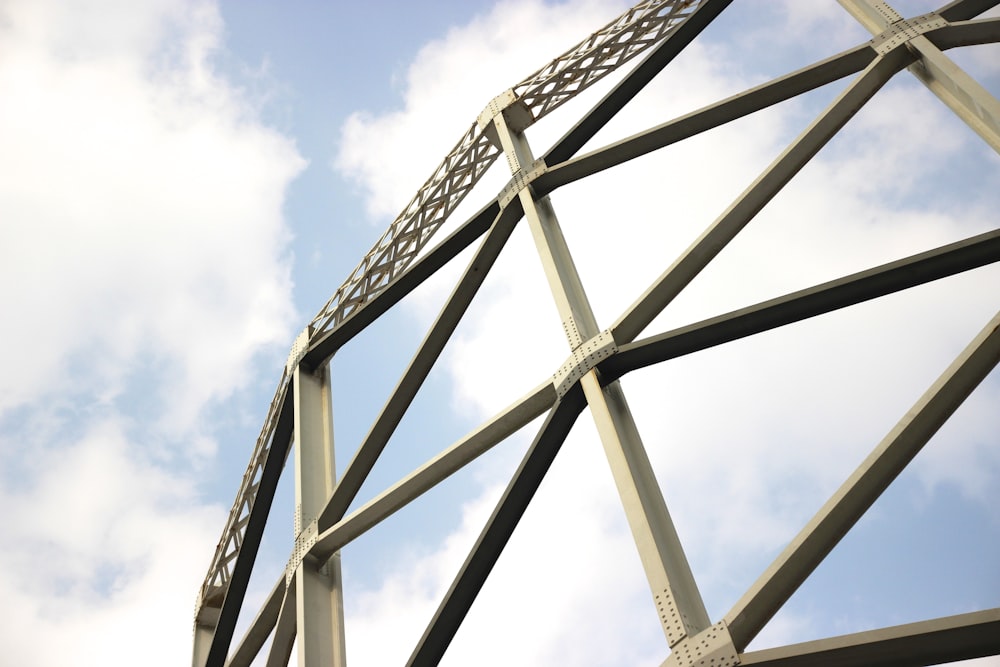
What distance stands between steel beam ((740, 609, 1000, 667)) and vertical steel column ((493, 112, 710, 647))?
0.79 meters

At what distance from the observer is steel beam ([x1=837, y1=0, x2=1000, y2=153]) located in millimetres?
6916

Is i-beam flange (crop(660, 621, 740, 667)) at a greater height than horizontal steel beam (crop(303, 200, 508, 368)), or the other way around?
horizontal steel beam (crop(303, 200, 508, 368))

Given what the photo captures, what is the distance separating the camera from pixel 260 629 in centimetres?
1020

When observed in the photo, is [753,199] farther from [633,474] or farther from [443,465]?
[443,465]

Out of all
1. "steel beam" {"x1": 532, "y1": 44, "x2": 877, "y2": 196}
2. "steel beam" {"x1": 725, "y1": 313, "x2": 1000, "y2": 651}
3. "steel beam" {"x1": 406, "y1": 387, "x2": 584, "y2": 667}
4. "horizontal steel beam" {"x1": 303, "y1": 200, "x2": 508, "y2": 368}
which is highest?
"horizontal steel beam" {"x1": 303, "y1": 200, "x2": 508, "y2": 368}

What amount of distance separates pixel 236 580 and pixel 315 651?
8.89ft

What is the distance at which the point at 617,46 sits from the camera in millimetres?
11898

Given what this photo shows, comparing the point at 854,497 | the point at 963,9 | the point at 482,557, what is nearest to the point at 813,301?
the point at 854,497

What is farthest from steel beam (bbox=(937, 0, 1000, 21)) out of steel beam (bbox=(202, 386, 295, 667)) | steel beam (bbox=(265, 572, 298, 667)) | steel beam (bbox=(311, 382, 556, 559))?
steel beam (bbox=(202, 386, 295, 667))

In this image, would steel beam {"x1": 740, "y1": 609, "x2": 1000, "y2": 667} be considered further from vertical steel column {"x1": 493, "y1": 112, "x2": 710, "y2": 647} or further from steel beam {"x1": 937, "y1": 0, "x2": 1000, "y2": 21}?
steel beam {"x1": 937, "y1": 0, "x2": 1000, "y2": 21}

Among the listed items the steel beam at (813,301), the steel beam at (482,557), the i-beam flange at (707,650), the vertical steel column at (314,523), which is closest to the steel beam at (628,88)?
the steel beam at (813,301)

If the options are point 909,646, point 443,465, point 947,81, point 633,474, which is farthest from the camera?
point 443,465

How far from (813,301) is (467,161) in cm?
632

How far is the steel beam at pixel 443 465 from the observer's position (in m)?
7.78
